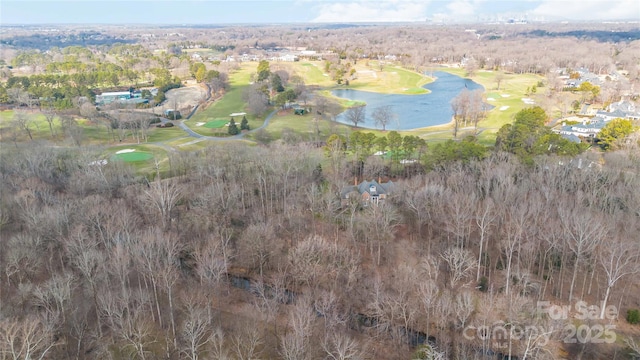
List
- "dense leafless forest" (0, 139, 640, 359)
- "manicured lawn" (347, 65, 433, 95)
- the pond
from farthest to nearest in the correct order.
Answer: "manicured lawn" (347, 65, 433, 95)
the pond
"dense leafless forest" (0, 139, 640, 359)

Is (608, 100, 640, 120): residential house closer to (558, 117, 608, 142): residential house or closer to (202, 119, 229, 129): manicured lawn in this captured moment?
(558, 117, 608, 142): residential house

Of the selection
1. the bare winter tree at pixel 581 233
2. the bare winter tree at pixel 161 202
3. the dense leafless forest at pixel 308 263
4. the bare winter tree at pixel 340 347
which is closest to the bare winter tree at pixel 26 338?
the dense leafless forest at pixel 308 263

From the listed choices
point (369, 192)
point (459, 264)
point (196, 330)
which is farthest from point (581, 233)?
point (196, 330)

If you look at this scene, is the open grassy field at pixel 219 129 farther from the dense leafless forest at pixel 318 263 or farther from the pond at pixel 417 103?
the dense leafless forest at pixel 318 263

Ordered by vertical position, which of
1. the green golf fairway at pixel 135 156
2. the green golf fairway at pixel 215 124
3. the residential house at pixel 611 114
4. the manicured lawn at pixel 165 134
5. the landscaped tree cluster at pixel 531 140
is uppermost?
the landscaped tree cluster at pixel 531 140

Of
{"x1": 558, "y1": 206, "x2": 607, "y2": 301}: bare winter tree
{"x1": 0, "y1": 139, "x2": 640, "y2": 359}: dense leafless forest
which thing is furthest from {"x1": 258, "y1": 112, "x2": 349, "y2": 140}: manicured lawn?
{"x1": 558, "y1": 206, "x2": 607, "y2": 301}: bare winter tree

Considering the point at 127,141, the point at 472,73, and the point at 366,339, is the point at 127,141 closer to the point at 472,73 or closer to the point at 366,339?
the point at 366,339

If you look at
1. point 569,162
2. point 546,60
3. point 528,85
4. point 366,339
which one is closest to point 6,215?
point 366,339
